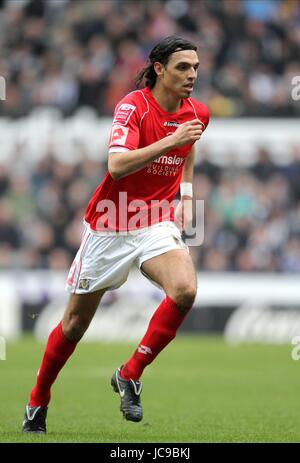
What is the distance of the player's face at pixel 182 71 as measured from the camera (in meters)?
7.11

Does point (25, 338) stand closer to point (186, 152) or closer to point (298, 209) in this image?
point (298, 209)

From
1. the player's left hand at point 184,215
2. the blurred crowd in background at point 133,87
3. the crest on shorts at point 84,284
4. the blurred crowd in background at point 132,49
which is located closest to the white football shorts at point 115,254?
the crest on shorts at point 84,284

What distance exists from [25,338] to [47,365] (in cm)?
1032

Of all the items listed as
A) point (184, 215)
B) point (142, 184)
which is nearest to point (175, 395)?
point (184, 215)

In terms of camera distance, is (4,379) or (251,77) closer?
(4,379)

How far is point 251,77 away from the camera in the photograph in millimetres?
19938

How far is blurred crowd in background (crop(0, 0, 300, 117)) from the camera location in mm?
19453

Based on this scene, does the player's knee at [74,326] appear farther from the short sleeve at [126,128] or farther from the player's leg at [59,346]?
the short sleeve at [126,128]

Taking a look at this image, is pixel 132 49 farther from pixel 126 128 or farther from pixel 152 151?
pixel 152 151

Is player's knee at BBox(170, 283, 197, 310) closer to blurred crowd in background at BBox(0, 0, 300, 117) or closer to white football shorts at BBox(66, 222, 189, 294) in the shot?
white football shorts at BBox(66, 222, 189, 294)

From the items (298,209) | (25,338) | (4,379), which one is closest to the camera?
(4,379)

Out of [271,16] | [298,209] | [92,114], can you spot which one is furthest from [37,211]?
[271,16]

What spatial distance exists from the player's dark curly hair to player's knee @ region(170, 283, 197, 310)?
143cm

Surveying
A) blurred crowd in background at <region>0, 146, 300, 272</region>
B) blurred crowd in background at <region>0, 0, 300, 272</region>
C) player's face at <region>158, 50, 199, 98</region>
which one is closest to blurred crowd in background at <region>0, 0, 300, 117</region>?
blurred crowd in background at <region>0, 0, 300, 272</region>
